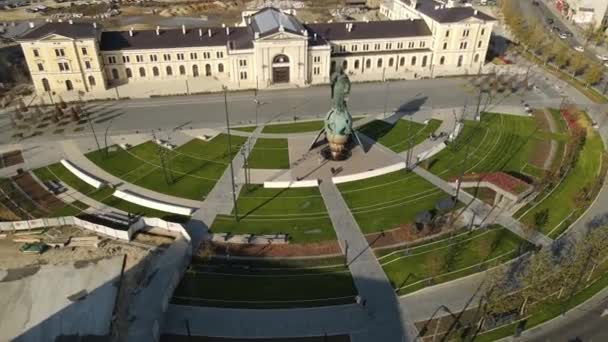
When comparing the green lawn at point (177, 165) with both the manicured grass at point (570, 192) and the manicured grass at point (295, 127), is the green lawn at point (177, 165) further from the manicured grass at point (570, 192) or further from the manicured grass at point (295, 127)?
the manicured grass at point (570, 192)

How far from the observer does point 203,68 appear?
9994cm

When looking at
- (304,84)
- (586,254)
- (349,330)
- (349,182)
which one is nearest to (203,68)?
(304,84)

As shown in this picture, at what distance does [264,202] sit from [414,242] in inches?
813

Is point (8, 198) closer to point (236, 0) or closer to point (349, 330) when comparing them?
point (349, 330)

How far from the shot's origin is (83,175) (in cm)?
6800

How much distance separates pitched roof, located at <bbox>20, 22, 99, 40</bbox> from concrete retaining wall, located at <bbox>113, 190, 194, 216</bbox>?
43592 mm

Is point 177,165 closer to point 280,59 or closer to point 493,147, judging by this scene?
point 280,59

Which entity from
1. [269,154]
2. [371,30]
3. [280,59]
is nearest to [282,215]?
[269,154]

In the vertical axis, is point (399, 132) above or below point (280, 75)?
below

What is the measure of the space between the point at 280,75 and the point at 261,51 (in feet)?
22.9

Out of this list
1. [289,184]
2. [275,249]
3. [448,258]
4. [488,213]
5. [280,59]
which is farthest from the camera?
[280,59]

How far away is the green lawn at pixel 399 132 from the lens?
77000 mm

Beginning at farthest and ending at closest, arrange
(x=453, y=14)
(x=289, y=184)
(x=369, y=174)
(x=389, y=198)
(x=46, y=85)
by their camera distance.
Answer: (x=453, y=14)
(x=46, y=85)
(x=369, y=174)
(x=289, y=184)
(x=389, y=198)

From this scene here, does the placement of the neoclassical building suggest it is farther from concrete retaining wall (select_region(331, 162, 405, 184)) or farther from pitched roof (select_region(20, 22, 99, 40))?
concrete retaining wall (select_region(331, 162, 405, 184))
